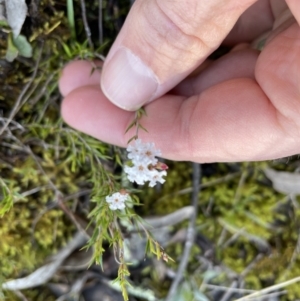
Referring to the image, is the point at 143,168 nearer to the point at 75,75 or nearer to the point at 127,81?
the point at 127,81

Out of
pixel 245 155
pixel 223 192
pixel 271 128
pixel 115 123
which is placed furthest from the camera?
pixel 223 192

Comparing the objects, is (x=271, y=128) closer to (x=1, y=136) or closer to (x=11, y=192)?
(x=11, y=192)

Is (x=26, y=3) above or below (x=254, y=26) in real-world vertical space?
above

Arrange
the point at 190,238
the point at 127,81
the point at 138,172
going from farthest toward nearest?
1. the point at 190,238
2. the point at 127,81
3. the point at 138,172

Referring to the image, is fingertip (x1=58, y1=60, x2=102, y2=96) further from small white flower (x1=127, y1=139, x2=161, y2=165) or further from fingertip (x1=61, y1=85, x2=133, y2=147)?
small white flower (x1=127, y1=139, x2=161, y2=165)

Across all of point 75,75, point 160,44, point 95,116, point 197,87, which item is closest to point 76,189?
point 95,116

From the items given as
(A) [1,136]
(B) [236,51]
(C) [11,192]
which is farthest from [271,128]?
(A) [1,136]

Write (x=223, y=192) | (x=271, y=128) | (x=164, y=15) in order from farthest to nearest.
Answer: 1. (x=223, y=192)
2. (x=271, y=128)
3. (x=164, y=15)

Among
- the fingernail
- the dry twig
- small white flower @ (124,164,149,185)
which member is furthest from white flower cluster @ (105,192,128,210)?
the dry twig
